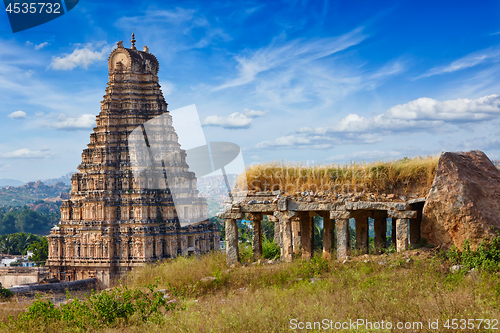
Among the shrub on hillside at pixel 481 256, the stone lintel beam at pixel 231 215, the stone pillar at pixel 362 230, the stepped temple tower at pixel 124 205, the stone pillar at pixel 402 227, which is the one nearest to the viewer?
the shrub on hillside at pixel 481 256

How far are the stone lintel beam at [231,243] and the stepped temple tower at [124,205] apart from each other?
78.3 feet

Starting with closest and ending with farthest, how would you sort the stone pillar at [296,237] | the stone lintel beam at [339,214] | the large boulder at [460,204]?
the large boulder at [460,204], the stone lintel beam at [339,214], the stone pillar at [296,237]

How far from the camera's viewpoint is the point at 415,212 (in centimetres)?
1415

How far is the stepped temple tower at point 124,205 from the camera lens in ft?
128

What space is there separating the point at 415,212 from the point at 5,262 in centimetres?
5721

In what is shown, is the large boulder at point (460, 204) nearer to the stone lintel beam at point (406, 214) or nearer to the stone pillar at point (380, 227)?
the stone lintel beam at point (406, 214)

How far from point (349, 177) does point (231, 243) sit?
14.8 ft

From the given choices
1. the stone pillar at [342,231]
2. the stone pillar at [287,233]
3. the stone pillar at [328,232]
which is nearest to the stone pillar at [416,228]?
the stone pillar at [342,231]

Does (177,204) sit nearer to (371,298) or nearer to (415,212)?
(415,212)

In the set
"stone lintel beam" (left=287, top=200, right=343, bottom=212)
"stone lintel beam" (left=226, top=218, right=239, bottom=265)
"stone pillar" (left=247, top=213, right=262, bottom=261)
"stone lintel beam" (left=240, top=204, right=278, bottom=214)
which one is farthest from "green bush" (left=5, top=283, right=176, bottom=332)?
"stone pillar" (left=247, top=213, right=262, bottom=261)

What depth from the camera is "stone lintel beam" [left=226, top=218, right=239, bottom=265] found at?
15758 mm

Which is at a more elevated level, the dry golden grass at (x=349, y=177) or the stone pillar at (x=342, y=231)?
the dry golden grass at (x=349, y=177)

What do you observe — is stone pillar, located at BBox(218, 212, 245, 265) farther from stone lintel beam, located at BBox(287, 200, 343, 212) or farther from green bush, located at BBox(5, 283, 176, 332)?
green bush, located at BBox(5, 283, 176, 332)

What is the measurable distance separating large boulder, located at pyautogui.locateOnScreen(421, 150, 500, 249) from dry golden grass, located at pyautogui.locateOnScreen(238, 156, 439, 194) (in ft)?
2.99
